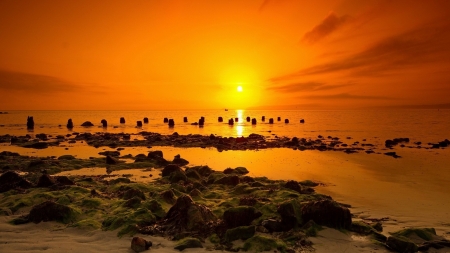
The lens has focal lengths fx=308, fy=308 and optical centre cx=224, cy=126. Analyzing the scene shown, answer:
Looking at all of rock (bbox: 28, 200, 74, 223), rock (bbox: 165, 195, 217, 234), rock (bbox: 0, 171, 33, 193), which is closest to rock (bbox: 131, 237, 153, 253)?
rock (bbox: 165, 195, 217, 234)

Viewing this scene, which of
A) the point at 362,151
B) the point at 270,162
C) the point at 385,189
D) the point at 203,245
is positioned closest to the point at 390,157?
the point at 362,151

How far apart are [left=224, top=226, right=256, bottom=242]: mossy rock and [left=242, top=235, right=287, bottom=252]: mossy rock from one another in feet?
0.93

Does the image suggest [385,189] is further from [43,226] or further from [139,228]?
[43,226]

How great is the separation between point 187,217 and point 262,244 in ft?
8.13

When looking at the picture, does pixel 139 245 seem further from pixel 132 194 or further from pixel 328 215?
pixel 328 215

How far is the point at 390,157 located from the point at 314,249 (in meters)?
21.8

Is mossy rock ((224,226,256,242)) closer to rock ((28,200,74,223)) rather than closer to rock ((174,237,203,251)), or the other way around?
rock ((174,237,203,251))

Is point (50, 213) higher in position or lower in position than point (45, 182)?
lower

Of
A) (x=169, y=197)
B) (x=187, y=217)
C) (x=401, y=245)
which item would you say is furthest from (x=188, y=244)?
(x=401, y=245)

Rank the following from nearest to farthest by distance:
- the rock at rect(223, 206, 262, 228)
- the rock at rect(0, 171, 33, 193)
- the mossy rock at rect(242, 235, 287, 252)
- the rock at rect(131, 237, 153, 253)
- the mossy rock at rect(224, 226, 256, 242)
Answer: the rock at rect(131, 237, 153, 253) < the mossy rock at rect(242, 235, 287, 252) < the mossy rock at rect(224, 226, 256, 242) < the rock at rect(223, 206, 262, 228) < the rock at rect(0, 171, 33, 193)

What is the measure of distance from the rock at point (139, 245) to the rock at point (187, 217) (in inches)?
46.4

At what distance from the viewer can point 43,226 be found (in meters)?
9.22

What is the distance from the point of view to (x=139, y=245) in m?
7.69

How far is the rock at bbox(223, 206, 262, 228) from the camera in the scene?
9273 millimetres
